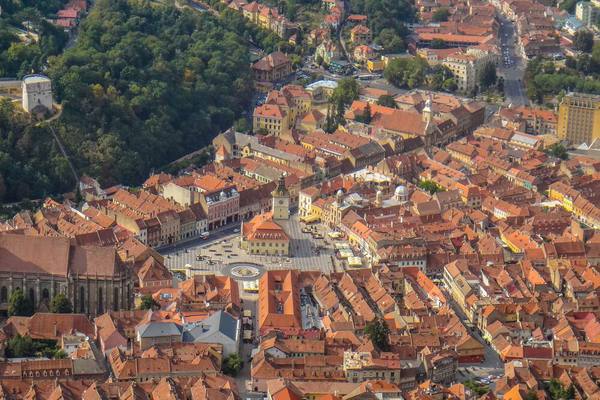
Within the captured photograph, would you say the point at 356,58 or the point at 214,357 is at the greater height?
the point at 214,357

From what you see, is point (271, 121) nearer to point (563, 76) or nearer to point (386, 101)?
point (386, 101)

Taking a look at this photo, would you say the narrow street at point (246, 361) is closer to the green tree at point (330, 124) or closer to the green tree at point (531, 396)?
the green tree at point (531, 396)

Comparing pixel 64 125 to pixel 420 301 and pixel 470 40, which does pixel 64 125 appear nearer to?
pixel 420 301

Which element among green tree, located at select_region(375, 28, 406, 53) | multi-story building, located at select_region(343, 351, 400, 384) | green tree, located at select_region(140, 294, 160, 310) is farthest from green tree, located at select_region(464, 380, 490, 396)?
green tree, located at select_region(375, 28, 406, 53)

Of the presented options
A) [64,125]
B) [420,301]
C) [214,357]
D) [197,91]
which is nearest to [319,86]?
[197,91]

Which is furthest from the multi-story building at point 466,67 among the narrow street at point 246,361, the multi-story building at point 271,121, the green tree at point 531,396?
the green tree at point 531,396

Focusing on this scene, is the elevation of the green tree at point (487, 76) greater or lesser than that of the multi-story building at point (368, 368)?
lesser
